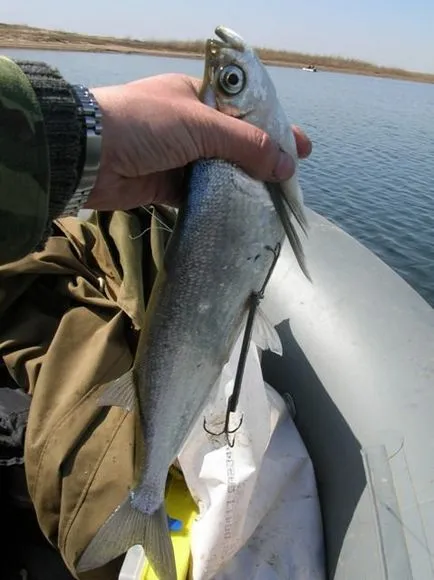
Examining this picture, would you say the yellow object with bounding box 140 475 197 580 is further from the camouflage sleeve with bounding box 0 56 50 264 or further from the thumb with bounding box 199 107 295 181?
the thumb with bounding box 199 107 295 181

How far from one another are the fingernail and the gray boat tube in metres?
1.11

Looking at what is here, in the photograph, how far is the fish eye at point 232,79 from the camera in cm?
145

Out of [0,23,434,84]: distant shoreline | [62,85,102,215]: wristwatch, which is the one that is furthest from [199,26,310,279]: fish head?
[0,23,434,84]: distant shoreline

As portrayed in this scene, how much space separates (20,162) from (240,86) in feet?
1.85

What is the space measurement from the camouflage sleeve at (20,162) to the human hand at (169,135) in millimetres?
197

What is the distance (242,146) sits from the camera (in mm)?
1441

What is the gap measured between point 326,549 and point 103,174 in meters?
1.54

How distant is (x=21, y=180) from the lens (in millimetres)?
1271

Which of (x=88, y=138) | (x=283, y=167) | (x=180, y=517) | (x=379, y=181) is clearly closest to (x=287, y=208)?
(x=283, y=167)

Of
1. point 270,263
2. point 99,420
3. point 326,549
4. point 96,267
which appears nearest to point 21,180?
point 270,263

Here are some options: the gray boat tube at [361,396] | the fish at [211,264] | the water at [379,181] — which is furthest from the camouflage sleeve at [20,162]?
the water at [379,181]

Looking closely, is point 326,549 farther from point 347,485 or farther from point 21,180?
point 21,180

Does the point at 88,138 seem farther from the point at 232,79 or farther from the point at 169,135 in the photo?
the point at 232,79

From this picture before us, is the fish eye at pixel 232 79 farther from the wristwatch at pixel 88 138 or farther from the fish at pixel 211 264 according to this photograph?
the wristwatch at pixel 88 138
